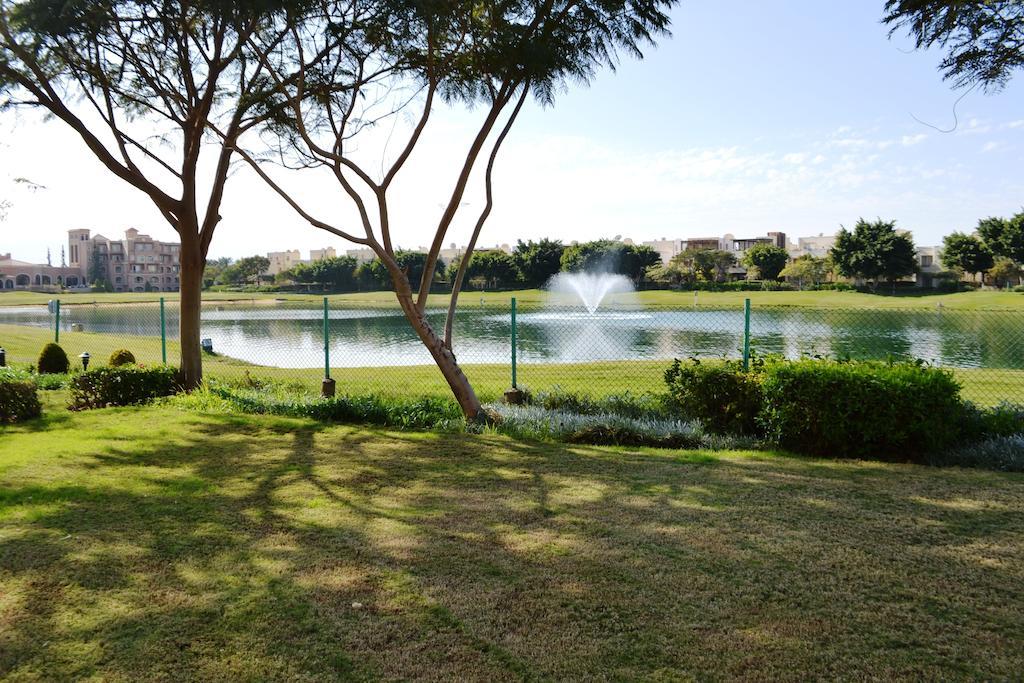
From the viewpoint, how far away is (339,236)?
29.5 ft

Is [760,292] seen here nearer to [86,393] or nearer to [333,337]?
[333,337]

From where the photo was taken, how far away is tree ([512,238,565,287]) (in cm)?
8462

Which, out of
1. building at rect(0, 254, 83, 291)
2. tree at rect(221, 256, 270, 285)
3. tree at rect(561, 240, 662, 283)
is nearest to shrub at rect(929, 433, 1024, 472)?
tree at rect(561, 240, 662, 283)

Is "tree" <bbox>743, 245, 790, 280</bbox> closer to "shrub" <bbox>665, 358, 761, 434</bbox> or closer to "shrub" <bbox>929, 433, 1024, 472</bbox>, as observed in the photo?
"shrub" <bbox>665, 358, 761, 434</bbox>

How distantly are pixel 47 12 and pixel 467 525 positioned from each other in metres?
8.58

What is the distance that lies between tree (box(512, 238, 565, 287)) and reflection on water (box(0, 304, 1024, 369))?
45.2 m

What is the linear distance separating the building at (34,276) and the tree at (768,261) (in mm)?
105994

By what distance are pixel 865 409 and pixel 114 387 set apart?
9.63 meters

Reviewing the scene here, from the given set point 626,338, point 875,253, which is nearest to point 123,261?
point 875,253

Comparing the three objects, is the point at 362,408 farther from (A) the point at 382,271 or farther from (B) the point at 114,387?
(A) the point at 382,271

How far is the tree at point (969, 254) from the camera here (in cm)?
6234

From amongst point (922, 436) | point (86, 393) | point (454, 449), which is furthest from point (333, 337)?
point (922, 436)

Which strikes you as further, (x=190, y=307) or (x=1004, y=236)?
(x=1004, y=236)

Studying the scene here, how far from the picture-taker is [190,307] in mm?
11414
